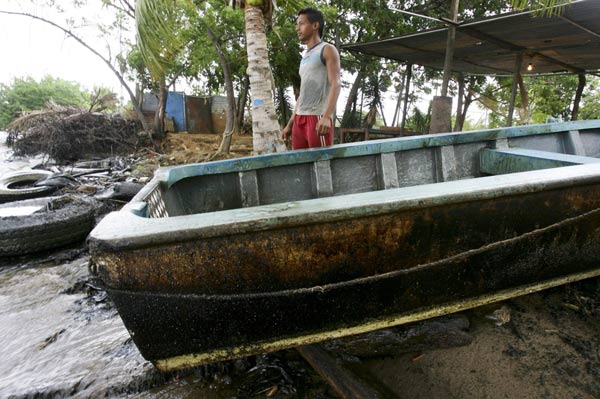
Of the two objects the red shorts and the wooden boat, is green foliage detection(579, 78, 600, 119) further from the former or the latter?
the wooden boat

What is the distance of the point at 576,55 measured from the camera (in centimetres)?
782

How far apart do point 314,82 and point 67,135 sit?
10025 millimetres

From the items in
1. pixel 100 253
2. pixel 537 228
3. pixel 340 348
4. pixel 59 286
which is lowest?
pixel 340 348

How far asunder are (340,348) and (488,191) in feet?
4.01

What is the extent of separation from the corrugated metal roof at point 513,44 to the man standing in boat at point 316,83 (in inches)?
145

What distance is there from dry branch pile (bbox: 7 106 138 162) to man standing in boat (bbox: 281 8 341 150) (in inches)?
380

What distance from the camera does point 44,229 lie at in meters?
3.61

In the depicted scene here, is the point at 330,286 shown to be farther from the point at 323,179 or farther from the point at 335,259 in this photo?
the point at 323,179

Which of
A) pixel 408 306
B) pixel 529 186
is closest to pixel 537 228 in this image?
pixel 529 186

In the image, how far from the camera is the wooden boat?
55.4 inches

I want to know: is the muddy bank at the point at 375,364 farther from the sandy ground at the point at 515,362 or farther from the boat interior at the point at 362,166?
the boat interior at the point at 362,166

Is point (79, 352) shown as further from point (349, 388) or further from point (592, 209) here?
point (592, 209)

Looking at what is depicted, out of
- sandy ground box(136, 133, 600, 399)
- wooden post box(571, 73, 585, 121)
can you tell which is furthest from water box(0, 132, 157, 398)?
wooden post box(571, 73, 585, 121)

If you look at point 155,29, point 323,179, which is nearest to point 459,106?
point 323,179
